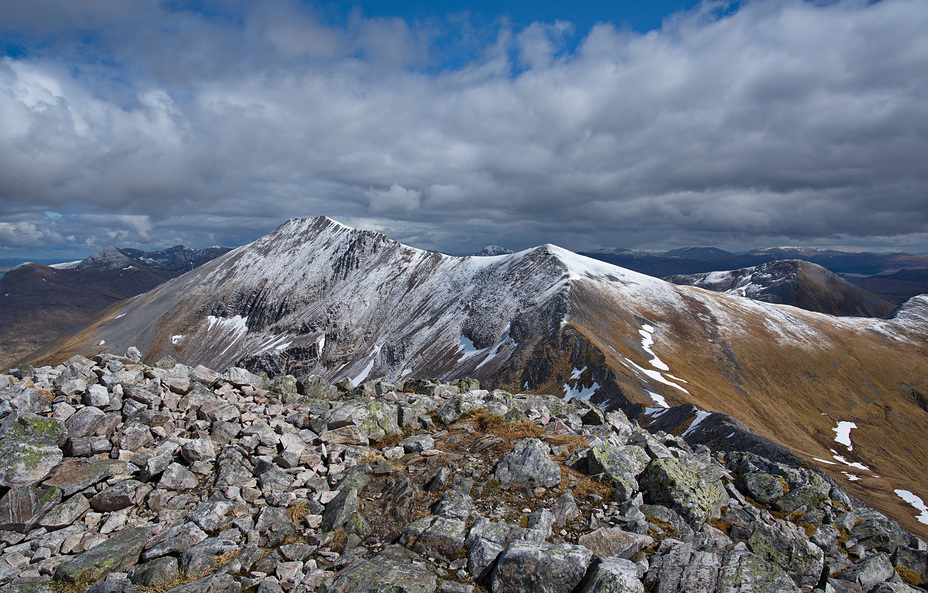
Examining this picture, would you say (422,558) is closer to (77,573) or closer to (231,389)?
(77,573)

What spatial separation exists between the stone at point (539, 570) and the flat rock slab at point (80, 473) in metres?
14.7

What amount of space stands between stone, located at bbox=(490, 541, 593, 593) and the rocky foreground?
52 mm

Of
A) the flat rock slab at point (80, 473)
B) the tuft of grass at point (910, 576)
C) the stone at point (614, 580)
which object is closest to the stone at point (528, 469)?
the stone at point (614, 580)

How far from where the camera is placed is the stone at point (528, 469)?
18.3 metres

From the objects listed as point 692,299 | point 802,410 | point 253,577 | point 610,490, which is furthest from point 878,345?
point 253,577

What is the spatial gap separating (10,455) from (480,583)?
17.3m

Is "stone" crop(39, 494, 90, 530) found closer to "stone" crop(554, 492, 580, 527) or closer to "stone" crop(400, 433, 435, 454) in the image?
"stone" crop(400, 433, 435, 454)

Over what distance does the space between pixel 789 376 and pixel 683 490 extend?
172m

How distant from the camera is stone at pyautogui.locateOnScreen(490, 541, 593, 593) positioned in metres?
13.5

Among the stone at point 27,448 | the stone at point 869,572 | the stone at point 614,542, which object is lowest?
the stone at point 869,572

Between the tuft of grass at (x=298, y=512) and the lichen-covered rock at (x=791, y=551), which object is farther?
the tuft of grass at (x=298, y=512)

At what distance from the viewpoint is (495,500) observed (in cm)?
1731

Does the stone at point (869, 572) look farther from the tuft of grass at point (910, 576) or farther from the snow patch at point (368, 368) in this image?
the snow patch at point (368, 368)

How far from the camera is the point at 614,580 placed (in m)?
13.0
